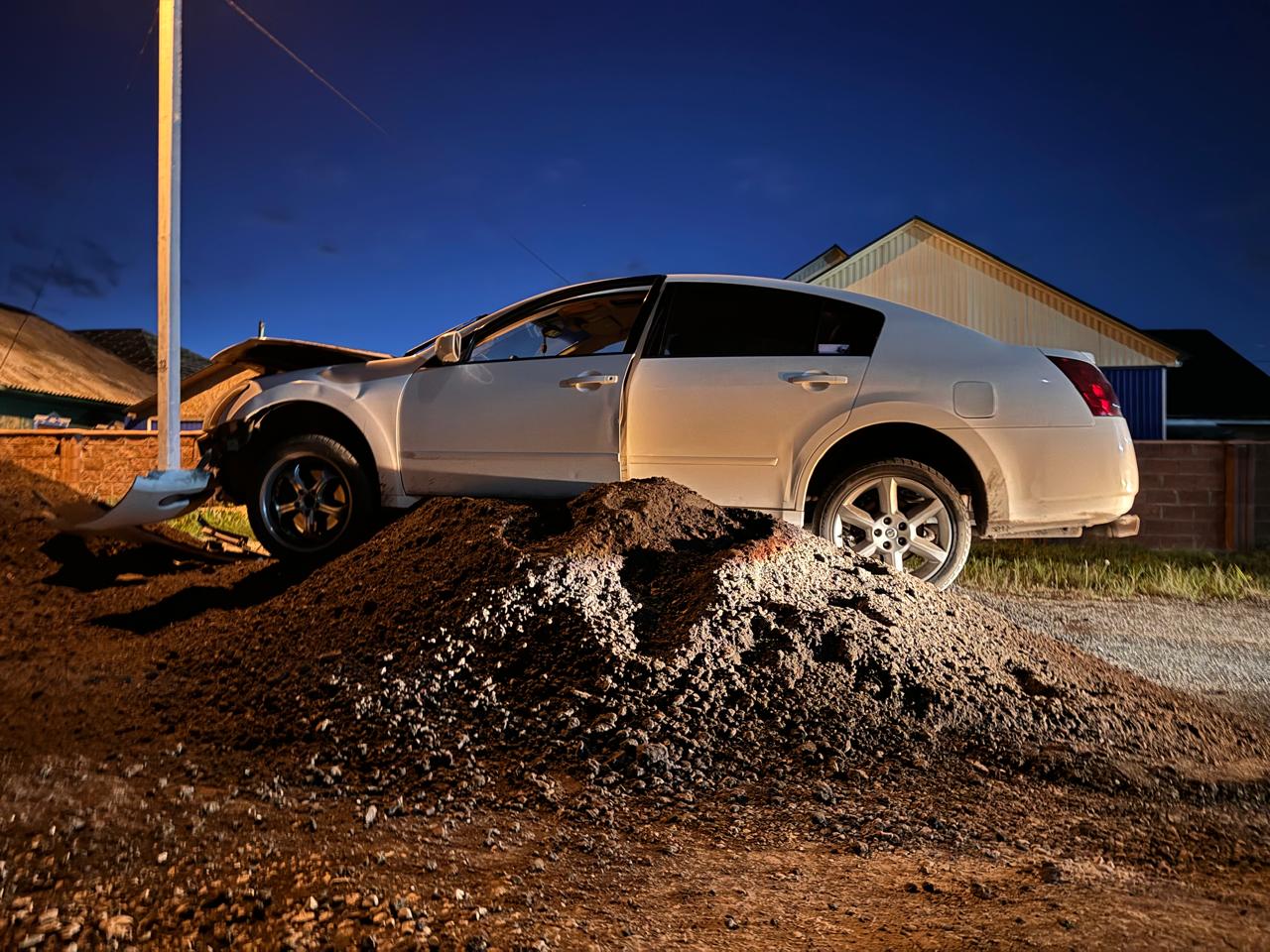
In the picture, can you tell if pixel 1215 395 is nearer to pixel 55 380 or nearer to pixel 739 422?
pixel 739 422

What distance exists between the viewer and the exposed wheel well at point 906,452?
471cm

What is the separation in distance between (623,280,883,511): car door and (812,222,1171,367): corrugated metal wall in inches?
674

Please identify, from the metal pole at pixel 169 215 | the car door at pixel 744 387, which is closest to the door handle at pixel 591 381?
the car door at pixel 744 387

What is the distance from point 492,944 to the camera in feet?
5.98

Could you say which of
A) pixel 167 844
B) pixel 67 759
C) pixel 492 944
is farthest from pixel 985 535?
pixel 67 759

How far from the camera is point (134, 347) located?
35.6 m

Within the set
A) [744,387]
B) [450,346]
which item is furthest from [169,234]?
[744,387]

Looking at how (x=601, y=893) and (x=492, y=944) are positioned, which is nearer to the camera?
(x=492, y=944)

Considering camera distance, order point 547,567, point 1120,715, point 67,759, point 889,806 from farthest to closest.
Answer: point 547,567
point 1120,715
point 67,759
point 889,806

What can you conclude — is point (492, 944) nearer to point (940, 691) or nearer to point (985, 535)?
point (940, 691)

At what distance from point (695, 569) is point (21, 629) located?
3874 mm

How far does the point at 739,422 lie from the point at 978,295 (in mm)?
18955

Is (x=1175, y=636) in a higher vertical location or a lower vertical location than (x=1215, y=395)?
lower

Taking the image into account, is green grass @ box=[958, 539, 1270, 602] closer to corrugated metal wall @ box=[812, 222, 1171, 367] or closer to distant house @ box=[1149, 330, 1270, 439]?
A: corrugated metal wall @ box=[812, 222, 1171, 367]
